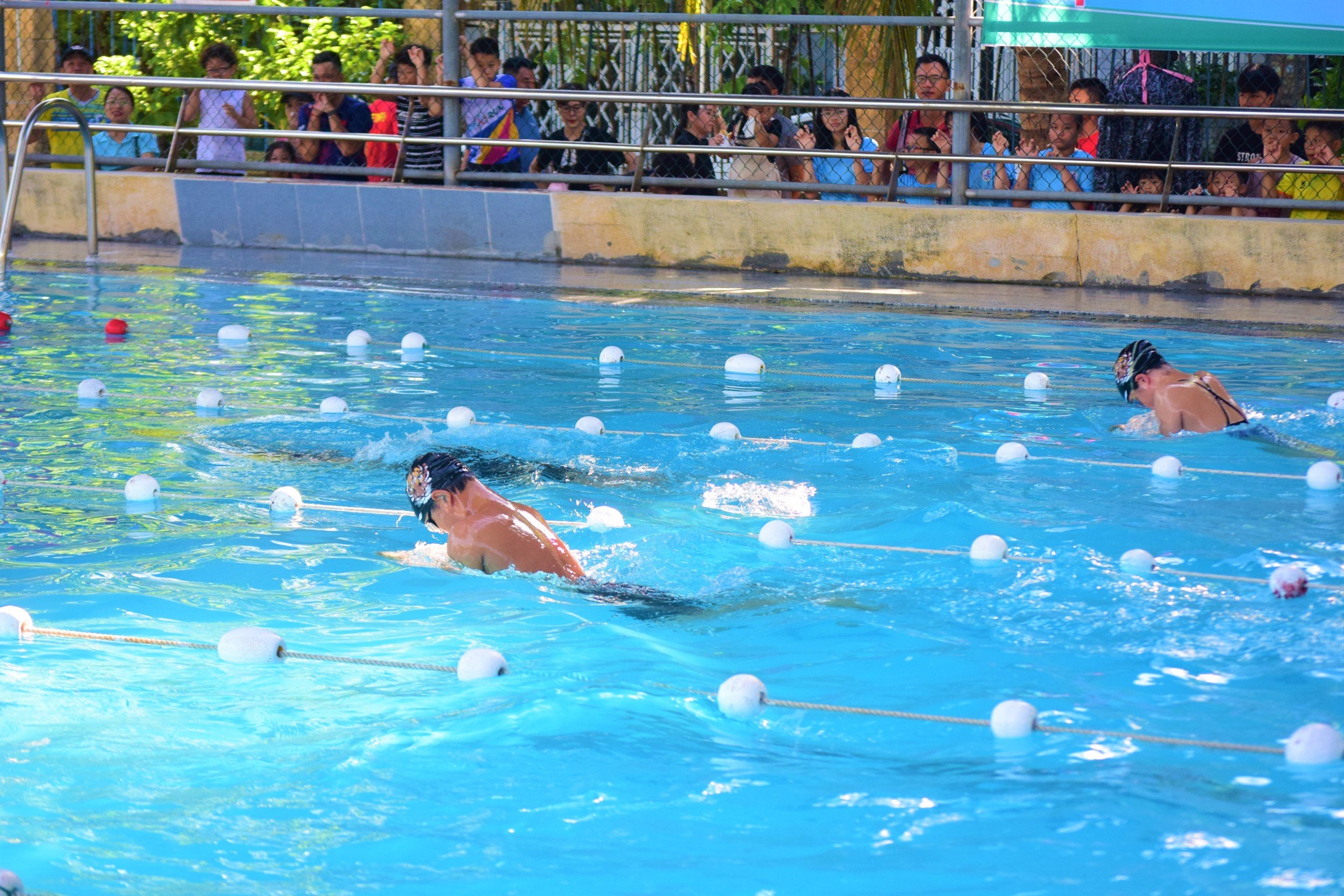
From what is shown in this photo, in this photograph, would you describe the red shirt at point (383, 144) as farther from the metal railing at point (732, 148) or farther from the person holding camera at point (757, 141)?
the person holding camera at point (757, 141)

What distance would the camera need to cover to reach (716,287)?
11.5 metres

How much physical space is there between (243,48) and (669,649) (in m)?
13.3

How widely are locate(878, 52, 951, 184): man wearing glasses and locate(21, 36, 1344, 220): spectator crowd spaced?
0.05ft

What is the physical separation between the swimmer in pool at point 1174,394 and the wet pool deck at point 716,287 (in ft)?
8.98

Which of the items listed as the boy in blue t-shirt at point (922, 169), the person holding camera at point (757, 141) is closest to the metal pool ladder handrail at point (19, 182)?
the person holding camera at point (757, 141)

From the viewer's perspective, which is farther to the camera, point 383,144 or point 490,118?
point 383,144

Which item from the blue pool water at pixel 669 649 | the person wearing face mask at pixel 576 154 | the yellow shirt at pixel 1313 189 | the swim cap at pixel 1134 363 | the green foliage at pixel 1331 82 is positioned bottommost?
the blue pool water at pixel 669 649

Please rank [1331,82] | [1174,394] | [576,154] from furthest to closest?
[1331,82] → [576,154] → [1174,394]

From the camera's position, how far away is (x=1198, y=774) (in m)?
3.62

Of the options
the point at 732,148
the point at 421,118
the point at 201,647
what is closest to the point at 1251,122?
the point at 732,148

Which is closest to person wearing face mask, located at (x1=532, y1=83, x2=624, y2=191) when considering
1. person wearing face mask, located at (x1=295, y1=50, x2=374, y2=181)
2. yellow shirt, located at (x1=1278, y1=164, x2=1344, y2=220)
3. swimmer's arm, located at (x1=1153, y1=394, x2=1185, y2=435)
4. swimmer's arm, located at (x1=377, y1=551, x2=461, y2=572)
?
person wearing face mask, located at (x1=295, y1=50, x2=374, y2=181)

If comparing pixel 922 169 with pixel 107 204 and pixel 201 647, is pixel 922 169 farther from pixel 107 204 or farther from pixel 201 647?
pixel 201 647

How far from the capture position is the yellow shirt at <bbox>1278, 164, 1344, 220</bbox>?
450 inches

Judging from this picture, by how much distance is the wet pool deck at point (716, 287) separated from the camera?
33.8ft
